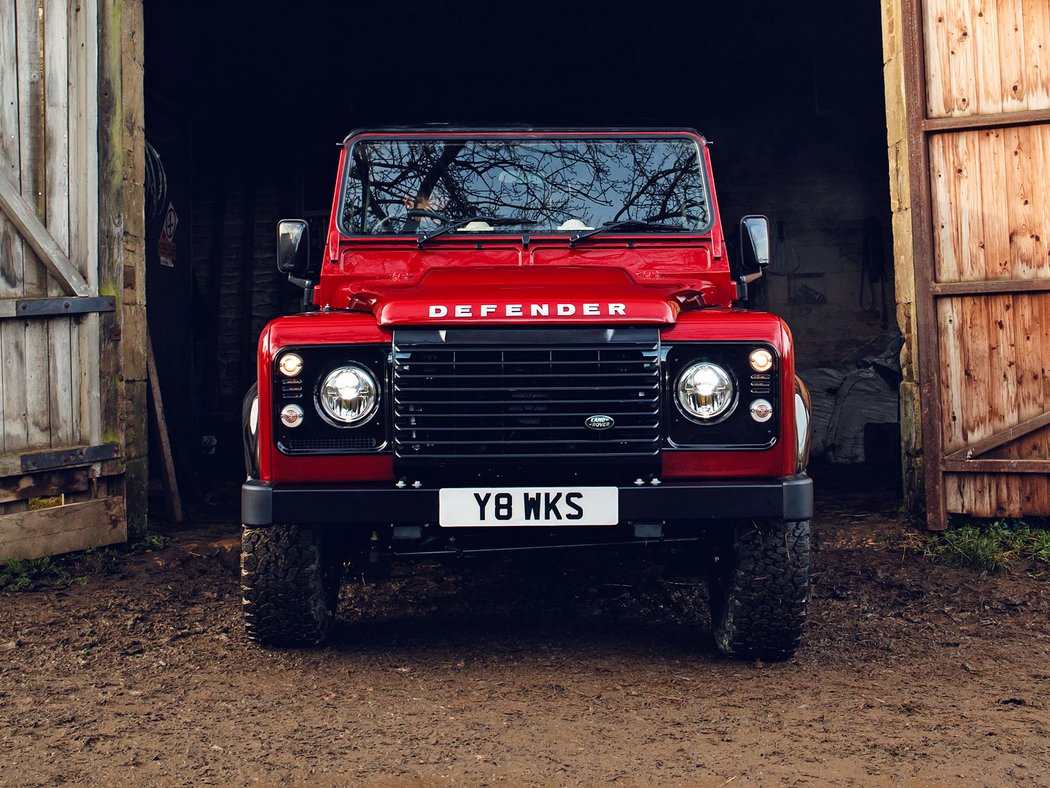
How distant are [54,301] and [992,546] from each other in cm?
464

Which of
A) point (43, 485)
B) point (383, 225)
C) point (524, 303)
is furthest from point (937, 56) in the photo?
point (43, 485)

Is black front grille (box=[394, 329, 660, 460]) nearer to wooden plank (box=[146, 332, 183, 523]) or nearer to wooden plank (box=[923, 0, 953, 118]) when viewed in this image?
wooden plank (box=[923, 0, 953, 118])

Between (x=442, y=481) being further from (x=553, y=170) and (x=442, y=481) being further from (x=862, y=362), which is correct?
(x=862, y=362)

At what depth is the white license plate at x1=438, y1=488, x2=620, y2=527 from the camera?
343 cm

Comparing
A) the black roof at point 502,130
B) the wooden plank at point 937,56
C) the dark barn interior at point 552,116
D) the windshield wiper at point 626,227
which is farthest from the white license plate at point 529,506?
the dark barn interior at point 552,116

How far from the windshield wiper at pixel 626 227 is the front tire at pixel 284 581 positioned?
1.49m

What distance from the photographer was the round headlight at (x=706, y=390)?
3.47m

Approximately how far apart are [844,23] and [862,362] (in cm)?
305

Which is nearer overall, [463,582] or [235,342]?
[463,582]

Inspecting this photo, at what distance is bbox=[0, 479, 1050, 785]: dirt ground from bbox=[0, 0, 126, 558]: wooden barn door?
19.3 inches

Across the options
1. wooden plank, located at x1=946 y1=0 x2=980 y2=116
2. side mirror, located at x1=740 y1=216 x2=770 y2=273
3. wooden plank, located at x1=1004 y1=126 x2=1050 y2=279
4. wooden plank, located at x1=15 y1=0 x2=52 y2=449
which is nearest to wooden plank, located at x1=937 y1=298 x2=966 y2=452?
wooden plank, located at x1=1004 y1=126 x2=1050 y2=279

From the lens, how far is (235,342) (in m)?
10.3

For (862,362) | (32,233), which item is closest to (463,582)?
(32,233)

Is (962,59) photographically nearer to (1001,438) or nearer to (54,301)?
(1001,438)
